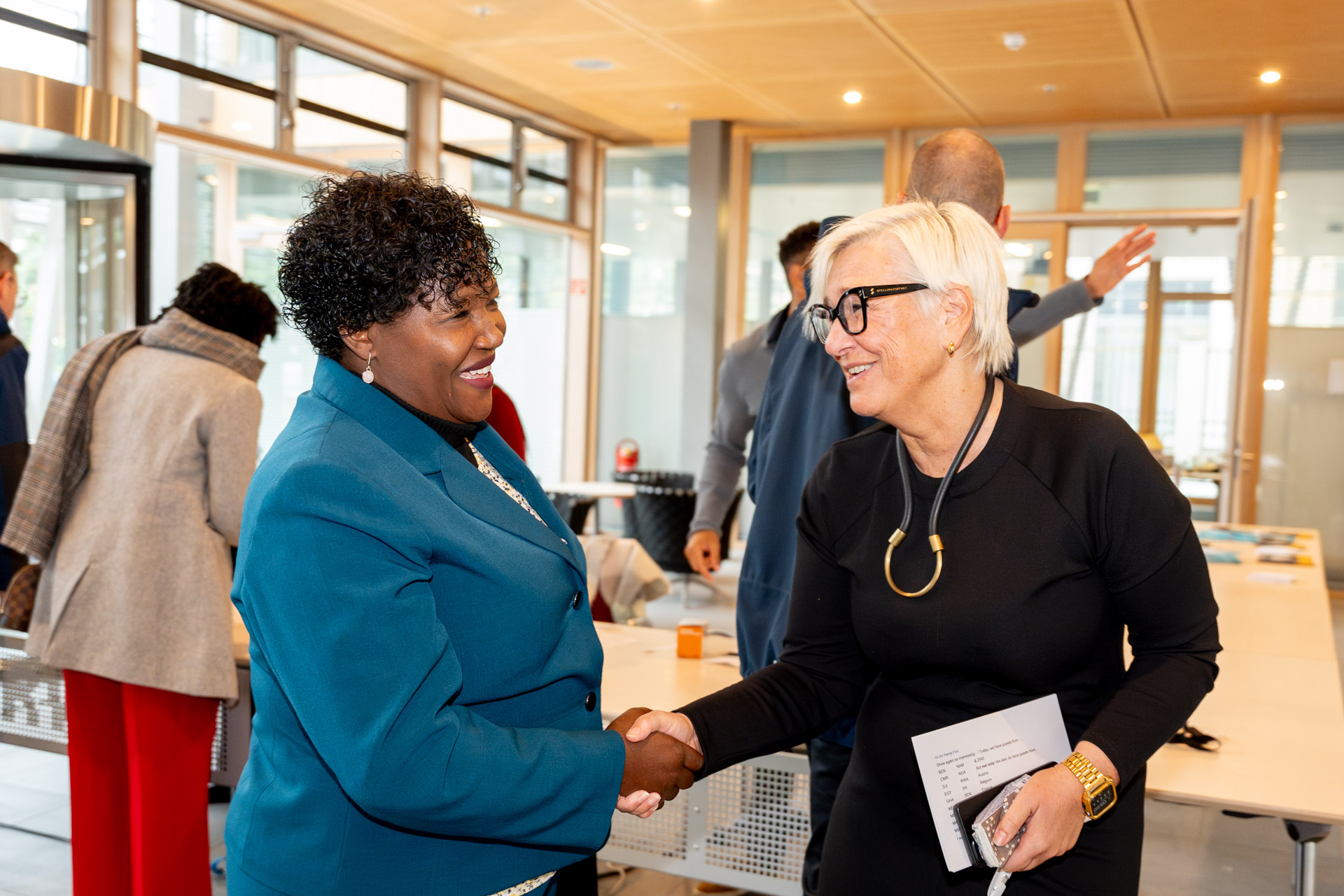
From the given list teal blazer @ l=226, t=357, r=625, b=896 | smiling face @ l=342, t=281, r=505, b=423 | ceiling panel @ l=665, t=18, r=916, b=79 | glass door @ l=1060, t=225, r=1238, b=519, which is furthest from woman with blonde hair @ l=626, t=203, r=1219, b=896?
glass door @ l=1060, t=225, r=1238, b=519

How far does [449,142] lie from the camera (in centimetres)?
916

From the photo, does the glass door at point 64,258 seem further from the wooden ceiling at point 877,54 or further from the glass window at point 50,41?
the wooden ceiling at point 877,54

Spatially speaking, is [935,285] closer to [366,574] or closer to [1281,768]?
[366,574]

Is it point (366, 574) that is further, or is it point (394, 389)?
point (394, 389)

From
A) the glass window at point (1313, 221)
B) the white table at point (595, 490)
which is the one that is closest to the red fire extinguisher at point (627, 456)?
the white table at point (595, 490)

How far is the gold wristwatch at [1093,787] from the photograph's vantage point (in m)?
1.40

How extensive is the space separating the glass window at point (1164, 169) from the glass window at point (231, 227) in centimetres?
640

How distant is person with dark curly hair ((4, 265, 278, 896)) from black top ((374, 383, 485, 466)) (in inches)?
64.9

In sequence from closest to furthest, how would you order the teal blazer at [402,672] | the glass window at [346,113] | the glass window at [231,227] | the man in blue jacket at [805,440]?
1. the teal blazer at [402,672]
2. the man in blue jacket at [805,440]
3. the glass window at [231,227]
4. the glass window at [346,113]

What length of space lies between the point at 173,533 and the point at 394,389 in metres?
1.90

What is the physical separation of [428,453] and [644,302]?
32.0 ft

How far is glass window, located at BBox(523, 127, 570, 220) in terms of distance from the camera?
10.2 metres

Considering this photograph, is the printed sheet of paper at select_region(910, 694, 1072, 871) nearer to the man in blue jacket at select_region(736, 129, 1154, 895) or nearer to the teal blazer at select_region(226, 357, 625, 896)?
the teal blazer at select_region(226, 357, 625, 896)

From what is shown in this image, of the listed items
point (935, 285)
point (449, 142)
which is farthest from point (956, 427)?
point (449, 142)
